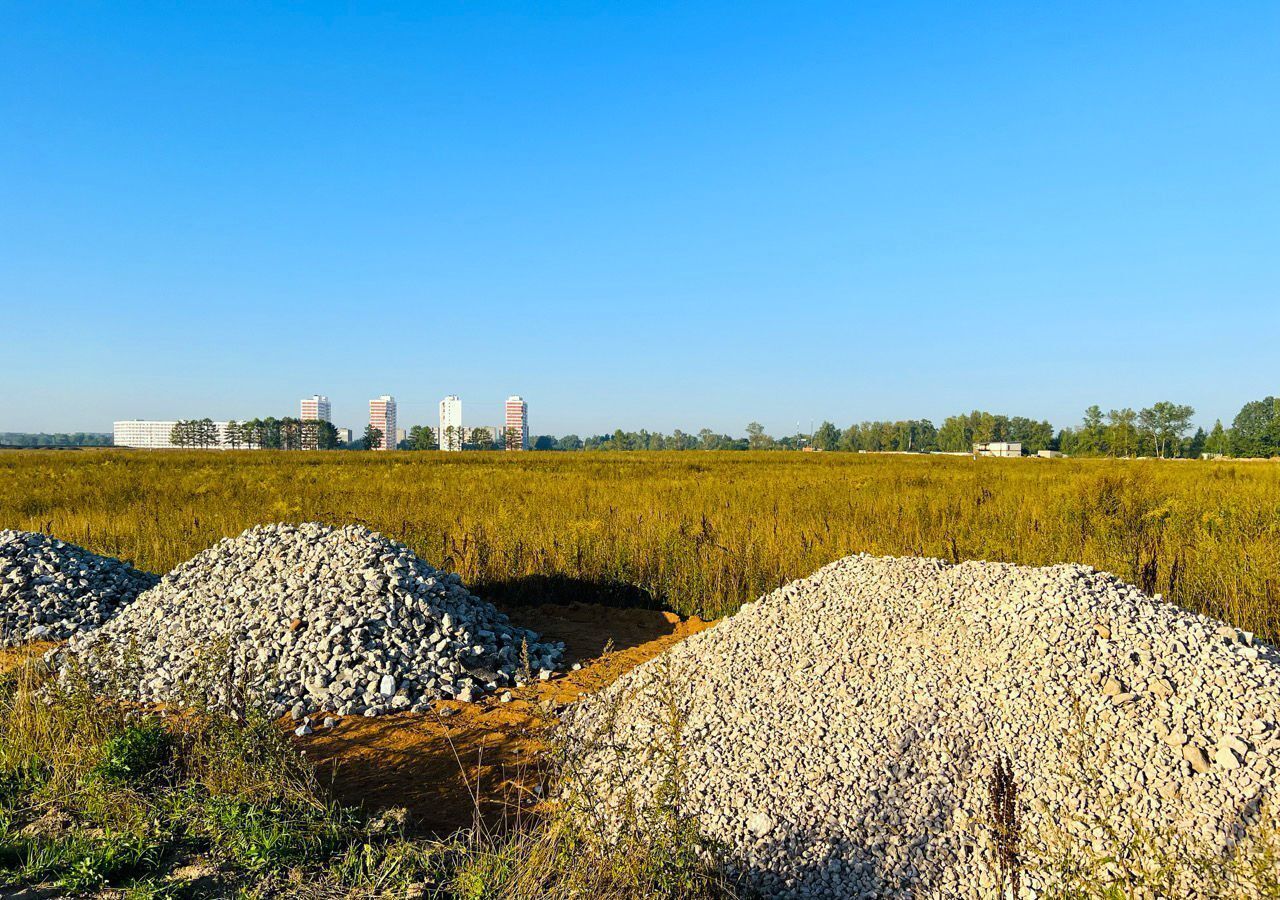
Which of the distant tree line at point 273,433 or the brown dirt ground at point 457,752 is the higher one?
the distant tree line at point 273,433

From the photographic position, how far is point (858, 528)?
917cm

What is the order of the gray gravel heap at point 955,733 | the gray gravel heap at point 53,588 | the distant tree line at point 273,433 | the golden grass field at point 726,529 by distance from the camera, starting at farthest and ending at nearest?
the distant tree line at point 273,433 → the golden grass field at point 726,529 → the gray gravel heap at point 53,588 → the gray gravel heap at point 955,733

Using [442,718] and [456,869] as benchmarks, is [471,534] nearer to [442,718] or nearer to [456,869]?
[442,718]

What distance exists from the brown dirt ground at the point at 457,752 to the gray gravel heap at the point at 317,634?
26 cm

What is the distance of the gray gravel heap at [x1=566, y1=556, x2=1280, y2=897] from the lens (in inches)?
114

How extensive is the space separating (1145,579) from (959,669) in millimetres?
3687

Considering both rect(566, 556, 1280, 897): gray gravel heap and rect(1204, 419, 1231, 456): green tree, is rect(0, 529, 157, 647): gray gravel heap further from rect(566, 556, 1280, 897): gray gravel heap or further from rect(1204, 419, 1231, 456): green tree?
rect(1204, 419, 1231, 456): green tree

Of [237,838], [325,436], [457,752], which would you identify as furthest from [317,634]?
[325,436]

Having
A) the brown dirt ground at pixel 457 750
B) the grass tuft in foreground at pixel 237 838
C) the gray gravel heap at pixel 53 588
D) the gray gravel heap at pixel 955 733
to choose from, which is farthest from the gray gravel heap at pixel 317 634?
the gray gravel heap at pixel 955 733

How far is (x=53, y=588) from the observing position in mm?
7223

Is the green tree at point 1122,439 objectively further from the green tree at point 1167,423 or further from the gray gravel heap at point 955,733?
the gray gravel heap at point 955,733

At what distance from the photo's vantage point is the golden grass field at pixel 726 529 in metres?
7.11

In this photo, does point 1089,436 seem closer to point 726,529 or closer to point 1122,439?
point 1122,439

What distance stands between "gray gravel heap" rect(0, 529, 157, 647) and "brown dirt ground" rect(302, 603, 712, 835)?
403 centimetres
